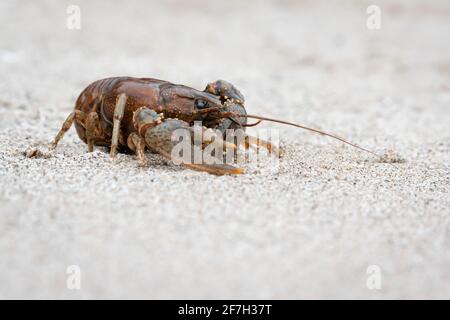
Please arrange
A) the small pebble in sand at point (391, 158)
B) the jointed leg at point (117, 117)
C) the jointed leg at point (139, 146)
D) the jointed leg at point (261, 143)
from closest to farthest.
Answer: the jointed leg at point (139, 146), the jointed leg at point (117, 117), the jointed leg at point (261, 143), the small pebble in sand at point (391, 158)

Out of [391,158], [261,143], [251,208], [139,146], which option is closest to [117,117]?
[139,146]

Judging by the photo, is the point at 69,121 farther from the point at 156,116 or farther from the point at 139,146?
the point at 156,116

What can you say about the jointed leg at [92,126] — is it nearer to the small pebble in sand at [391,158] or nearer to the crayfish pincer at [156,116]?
the crayfish pincer at [156,116]

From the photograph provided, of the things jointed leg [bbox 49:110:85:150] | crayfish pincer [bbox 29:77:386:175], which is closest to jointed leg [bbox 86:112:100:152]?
crayfish pincer [bbox 29:77:386:175]

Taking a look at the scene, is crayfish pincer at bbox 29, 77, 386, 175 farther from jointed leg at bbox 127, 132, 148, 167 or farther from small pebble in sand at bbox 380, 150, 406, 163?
small pebble in sand at bbox 380, 150, 406, 163

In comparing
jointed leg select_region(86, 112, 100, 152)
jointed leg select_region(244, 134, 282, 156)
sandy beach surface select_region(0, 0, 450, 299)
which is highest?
jointed leg select_region(86, 112, 100, 152)

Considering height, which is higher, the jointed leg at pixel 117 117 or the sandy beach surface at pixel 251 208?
the jointed leg at pixel 117 117

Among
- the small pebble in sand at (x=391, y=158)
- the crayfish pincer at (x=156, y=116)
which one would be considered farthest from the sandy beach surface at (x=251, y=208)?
the crayfish pincer at (x=156, y=116)

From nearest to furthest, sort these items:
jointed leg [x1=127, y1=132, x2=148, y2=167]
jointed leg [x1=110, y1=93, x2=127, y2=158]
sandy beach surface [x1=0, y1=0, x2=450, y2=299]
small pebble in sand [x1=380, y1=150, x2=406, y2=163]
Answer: sandy beach surface [x1=0, y1=0, x2=450, y2=299]
jointed leg [x1=127, y1=132, x2=148, y2=167]
jointed leg [x1=110, y1=93, x2=127, y2=158]
small pebble in sand [x1=380, y1=150, x2=406, y2=163]
